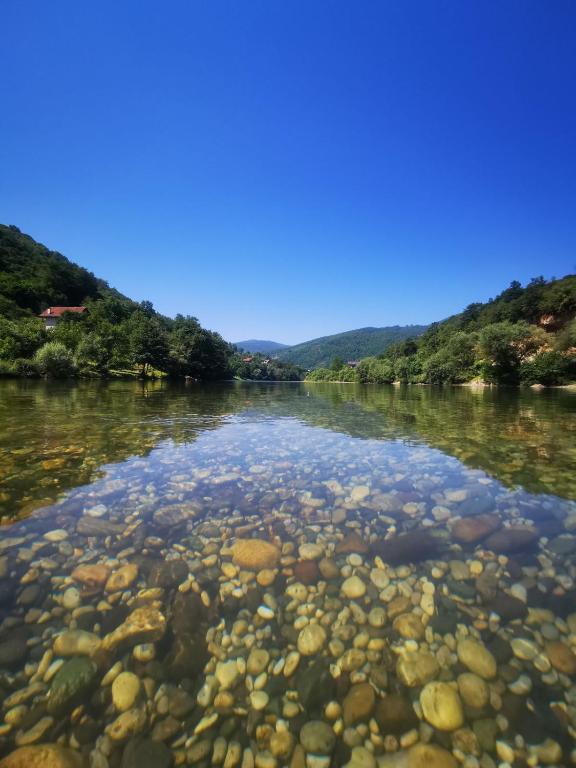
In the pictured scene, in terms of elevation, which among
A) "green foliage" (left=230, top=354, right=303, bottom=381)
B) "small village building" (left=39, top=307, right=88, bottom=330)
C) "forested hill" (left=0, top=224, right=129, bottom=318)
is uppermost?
"forested hill" (left=0, top=224, right=129, bottom=318)

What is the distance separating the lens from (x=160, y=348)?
71.6 m

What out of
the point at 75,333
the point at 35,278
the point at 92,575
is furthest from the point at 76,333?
the point at 92,575

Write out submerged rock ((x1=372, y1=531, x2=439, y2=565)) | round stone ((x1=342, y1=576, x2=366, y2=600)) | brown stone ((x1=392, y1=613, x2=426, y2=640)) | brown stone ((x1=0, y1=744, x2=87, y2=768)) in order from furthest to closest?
submerged rock ((x1=372, y1=531, x2=439, y2=565))
round stone ((x1=342, y1=576, x2=366, y2=600))
brown stone ((x1=392, y1=613, x2=426, y2=640))
brown stone ((x1=0, y1=744, x2=87, y2=768))

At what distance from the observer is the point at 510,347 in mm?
64875

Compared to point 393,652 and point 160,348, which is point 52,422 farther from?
point 160,348

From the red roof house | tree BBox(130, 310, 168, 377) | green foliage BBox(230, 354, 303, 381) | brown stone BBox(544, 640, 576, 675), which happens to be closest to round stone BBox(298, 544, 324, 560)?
brown stone BBox(544, 640, 576, 675)

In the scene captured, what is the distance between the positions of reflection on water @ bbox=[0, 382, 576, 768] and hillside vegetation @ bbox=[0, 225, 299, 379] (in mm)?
53075

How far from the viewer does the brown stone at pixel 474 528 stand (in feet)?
14.0

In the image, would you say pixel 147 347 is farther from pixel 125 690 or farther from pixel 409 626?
pixel 409 626

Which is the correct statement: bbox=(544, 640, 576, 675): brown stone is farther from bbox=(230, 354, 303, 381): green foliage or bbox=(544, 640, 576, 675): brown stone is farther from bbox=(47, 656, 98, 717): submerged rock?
bbox=(230, 354, 303, 381): green foliage

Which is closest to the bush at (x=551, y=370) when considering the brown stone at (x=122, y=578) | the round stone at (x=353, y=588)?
the round stone at (x=353, y=588)

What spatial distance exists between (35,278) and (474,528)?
416 feet

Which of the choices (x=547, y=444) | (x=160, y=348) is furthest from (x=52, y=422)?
(x=160, y=348)

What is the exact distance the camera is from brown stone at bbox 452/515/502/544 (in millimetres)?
4270
